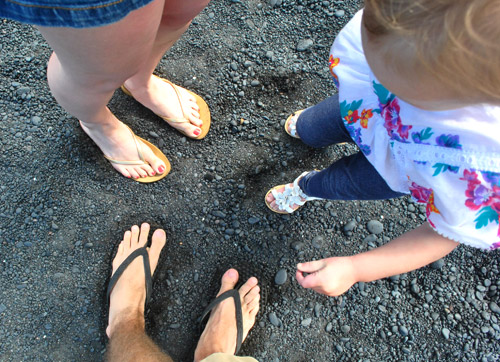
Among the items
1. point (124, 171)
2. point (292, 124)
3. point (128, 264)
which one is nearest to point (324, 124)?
point (292, 124)

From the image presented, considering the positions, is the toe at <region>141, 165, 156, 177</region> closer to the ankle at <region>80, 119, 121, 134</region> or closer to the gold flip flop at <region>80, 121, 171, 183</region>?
the gold flip flop at <region>80, 121, 171, 183</region>

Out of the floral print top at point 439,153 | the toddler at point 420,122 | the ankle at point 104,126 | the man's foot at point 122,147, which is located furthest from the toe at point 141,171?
the floral print top at point 439,153

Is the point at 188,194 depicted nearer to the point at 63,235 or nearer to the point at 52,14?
the point at 63,235

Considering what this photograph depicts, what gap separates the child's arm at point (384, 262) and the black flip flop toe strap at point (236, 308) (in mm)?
666

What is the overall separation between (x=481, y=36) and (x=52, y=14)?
0.72 meters

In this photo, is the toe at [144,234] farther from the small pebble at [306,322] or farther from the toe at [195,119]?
the small pebble at [306,322]

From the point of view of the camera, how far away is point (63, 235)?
165 centimetres

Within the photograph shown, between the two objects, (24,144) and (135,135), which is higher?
(135,135)

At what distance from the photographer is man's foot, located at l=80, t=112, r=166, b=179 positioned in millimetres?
1544

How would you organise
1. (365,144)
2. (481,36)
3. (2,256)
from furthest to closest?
1. (2,256)
2. (365,144)
3. (481,36)

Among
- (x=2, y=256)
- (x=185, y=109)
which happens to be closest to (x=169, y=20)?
(x=185, y=109)

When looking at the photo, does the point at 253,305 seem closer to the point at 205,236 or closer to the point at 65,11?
the point at 205,236

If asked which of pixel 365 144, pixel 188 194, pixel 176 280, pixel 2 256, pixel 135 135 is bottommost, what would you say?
pixel 2 256

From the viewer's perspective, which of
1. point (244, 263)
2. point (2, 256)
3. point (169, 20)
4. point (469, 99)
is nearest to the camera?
point (469, 99)
